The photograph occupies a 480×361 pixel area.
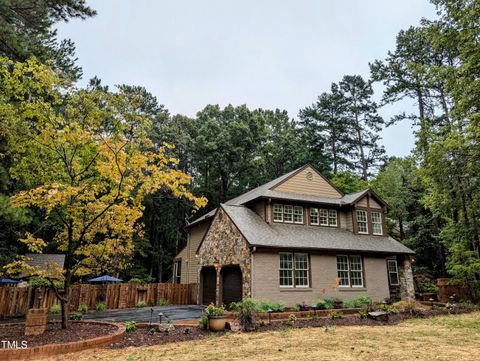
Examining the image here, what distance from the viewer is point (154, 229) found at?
3781 centimetres

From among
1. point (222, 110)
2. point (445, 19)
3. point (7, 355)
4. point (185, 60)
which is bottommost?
point (7, 355)

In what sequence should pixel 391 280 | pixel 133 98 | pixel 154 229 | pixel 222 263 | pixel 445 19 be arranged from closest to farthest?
pixel 133 98 < pixel 445 19 < pixel 222 263 < pixel 391 280 < pixel 154 229

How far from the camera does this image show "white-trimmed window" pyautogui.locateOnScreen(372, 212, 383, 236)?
20.5 m

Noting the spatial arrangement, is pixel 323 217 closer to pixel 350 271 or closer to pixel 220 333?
pixel 350 271

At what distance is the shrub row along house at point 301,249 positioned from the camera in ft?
50.1

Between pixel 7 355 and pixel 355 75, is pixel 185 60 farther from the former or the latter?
pixel 355 75

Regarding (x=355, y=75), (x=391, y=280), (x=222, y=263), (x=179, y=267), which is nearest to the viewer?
(x=222, y=263)

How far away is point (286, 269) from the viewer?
1573 cm

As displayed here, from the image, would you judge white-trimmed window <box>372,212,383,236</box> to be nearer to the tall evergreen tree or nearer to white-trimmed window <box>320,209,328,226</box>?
white-trimmed window <box>320,209,328,226</box>

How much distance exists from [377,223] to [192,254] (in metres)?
12.7

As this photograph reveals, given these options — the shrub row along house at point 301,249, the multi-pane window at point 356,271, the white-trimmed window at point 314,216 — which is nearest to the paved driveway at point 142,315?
the shrub row along house at point 301,249

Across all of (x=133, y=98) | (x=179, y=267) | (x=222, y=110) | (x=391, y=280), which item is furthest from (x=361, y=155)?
(x=133, y=98)

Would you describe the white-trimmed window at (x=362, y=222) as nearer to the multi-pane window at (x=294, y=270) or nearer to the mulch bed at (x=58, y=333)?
the multi-pane window at (x=294, y=270)

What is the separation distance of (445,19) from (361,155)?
92.2 ft
